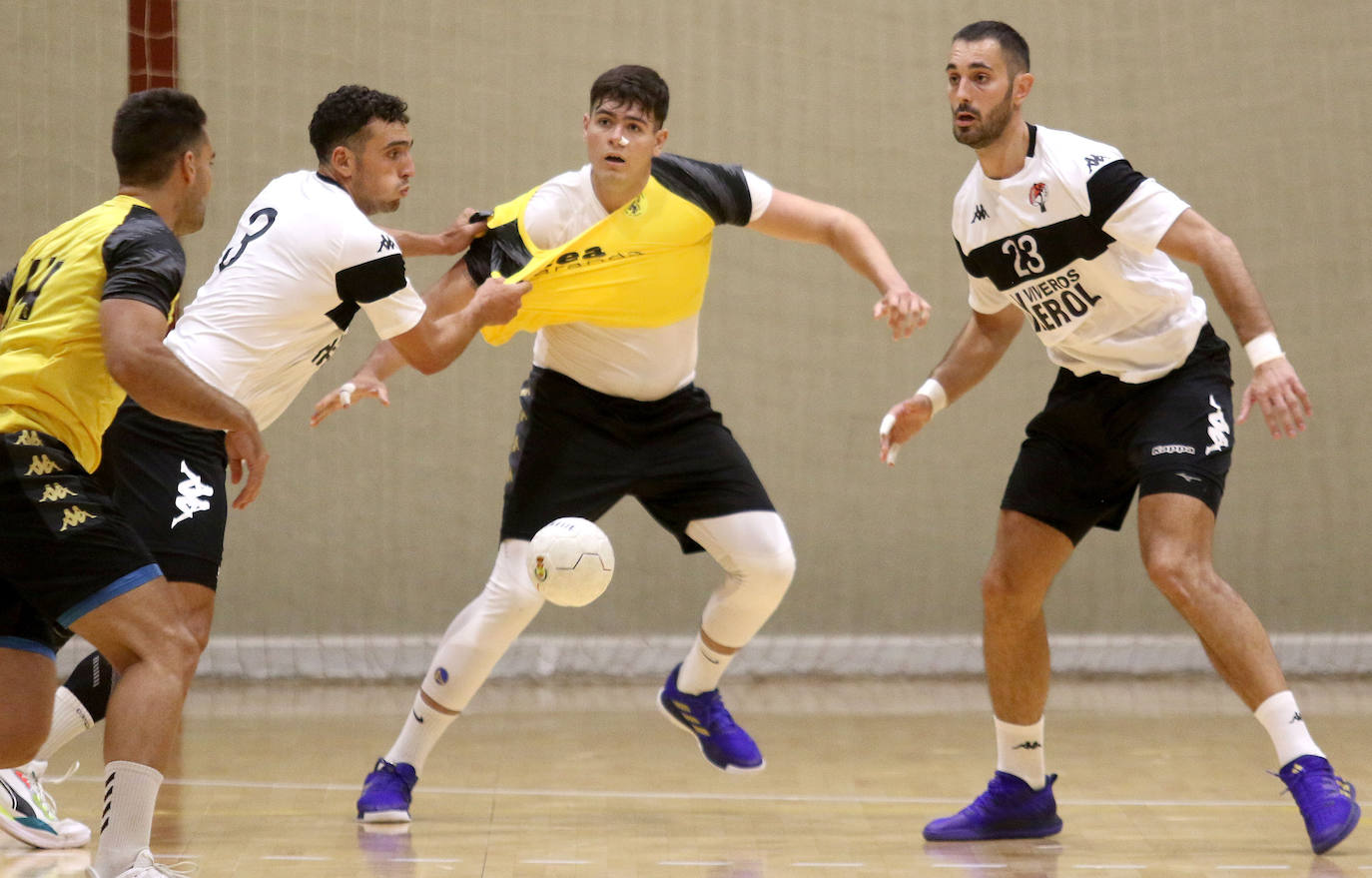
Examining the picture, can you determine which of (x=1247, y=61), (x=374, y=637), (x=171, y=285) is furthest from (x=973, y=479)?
(x=171, y=285)

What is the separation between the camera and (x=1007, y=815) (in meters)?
4.38

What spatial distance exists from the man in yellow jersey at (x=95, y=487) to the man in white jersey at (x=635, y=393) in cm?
122

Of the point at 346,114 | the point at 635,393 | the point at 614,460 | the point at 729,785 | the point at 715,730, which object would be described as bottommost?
the point at 729,785

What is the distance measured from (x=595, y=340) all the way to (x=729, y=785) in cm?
155

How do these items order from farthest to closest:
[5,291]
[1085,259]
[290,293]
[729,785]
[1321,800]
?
[729,785] < [1085,259] < [290,293] < [1321,800] < [5,291]

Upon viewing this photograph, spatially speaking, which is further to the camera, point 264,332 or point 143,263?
point 264,332

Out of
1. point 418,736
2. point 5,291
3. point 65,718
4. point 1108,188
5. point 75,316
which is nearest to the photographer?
point 75,316

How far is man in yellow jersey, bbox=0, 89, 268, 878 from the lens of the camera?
10.7 ft

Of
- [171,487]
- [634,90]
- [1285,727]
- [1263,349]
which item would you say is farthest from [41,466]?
[1285,727]

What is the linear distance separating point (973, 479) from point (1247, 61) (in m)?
2.47

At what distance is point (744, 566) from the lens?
475 cm

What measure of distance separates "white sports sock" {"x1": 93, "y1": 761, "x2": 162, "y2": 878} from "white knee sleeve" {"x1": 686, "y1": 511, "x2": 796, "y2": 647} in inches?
75.9

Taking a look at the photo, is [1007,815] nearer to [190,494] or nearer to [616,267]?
[616,267]

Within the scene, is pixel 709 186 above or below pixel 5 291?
above
